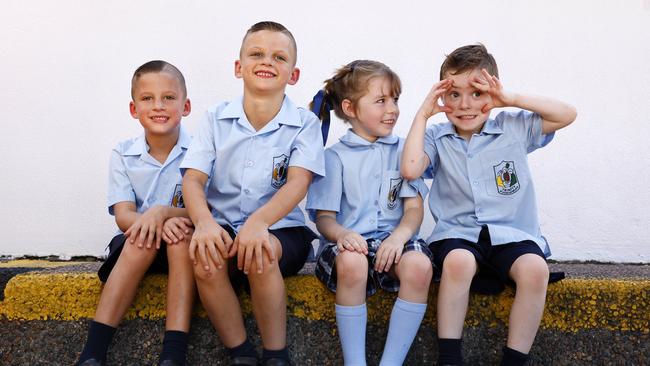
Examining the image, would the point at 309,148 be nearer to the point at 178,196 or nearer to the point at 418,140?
the point at 418,140

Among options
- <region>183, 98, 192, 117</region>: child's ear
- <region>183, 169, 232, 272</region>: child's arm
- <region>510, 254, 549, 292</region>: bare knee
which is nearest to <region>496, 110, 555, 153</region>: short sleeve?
<region>510, 254, 549, 292</region>: bare knee

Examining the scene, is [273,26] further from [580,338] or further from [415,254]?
[580,338]

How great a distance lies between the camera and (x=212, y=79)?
3068 mm

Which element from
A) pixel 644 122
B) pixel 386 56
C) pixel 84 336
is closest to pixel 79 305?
pixel 84 336

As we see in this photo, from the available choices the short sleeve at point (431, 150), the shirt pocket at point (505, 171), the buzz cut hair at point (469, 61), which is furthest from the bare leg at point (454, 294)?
the buzz cut hair at point (469, 61)

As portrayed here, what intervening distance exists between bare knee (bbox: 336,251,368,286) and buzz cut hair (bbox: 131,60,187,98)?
966 mm

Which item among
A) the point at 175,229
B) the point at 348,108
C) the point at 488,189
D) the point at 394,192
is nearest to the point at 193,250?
the point at 175,229

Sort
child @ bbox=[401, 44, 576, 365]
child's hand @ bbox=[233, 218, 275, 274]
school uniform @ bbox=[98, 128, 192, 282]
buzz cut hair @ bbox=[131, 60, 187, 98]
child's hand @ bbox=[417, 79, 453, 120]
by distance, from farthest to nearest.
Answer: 1. buzz cut hair @ bbox=[131, 60, 187, 98]
2. school uniform @ bbox=[98, 128, 192, 282]
3. child's hand @ bbox=[417, 79, 453, 120]
4. child @ bbox=[401, 44, 576, 365]
5. child's hand @ bbox=[233, 218, 275, 274]

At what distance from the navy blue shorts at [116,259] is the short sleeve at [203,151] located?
28 centimetres

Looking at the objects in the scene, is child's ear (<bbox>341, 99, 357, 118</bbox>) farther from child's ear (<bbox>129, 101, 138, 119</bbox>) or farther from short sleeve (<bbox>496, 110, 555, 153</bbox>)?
child's ear (<bbox>129, 101, 138, 119</bbox>)

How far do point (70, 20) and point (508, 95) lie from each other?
178 centimetres

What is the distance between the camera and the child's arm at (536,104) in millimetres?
2504

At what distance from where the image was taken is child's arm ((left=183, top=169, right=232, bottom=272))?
2256mm

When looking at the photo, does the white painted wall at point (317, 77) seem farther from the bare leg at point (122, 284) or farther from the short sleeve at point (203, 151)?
the bare leg at point (122, 284)
